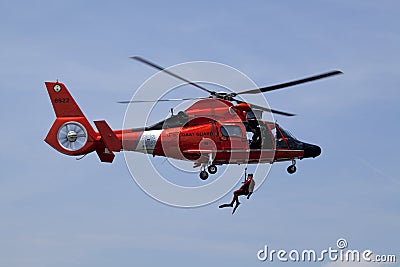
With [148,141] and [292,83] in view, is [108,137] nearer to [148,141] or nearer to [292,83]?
[148,141]

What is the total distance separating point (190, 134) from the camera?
141ft

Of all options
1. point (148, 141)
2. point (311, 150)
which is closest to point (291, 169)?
point (311, 150)

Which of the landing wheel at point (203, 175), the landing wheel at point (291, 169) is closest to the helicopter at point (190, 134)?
the landing wheel at point (203, 175)

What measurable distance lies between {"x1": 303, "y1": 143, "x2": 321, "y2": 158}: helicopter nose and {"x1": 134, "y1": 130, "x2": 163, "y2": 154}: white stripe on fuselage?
8736mm

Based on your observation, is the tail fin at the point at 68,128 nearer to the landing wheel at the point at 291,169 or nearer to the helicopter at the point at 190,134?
the helicopter at the point at 190,134

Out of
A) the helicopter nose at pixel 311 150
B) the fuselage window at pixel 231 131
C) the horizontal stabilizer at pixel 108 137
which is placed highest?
the helicopter nose at pixel 311 150

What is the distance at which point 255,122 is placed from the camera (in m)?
44.2

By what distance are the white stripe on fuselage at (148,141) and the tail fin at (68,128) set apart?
2.12m

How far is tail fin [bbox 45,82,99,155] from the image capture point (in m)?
41.7

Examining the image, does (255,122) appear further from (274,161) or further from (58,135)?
(58,135)

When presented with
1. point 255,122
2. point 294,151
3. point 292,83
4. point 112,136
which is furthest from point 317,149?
point 112,136

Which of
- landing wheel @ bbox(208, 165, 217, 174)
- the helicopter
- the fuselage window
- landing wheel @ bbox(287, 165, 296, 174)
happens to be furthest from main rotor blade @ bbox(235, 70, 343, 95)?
landing wheel @ bbox(287, 165, 296, 174)

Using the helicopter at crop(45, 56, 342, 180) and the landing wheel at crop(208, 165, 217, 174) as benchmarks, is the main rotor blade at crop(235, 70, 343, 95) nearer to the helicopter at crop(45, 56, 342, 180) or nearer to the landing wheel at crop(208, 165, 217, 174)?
the helicopter at crop(45, 56, 342, 180)

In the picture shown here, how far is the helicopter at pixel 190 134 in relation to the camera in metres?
41.8
